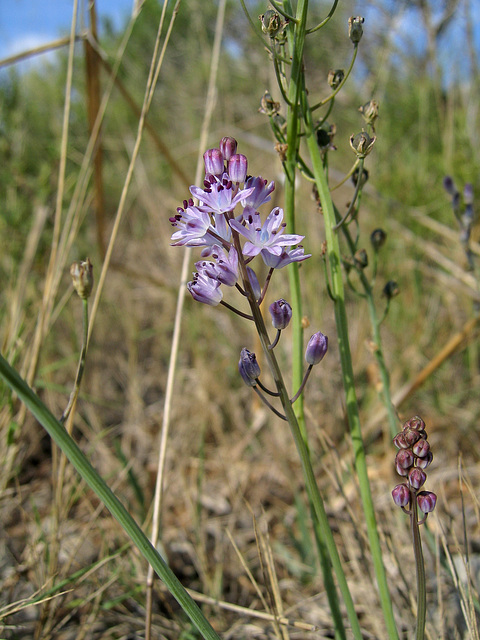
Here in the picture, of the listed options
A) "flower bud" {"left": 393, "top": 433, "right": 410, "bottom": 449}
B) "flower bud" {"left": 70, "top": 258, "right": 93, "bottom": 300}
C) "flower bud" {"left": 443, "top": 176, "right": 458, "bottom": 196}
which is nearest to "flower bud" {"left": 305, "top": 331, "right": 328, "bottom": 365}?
"flower bud" {"left": 393, "top": 433, "right": 410, "bottom": 449}

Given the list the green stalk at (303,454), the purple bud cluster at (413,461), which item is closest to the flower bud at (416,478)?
the purple bud cluster at (413,461)

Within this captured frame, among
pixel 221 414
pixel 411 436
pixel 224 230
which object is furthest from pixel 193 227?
pixel 221 414

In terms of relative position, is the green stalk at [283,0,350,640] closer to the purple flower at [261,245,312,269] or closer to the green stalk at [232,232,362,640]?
the green stalk at [232,232,362,640]

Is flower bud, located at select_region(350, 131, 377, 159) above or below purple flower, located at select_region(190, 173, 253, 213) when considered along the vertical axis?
above

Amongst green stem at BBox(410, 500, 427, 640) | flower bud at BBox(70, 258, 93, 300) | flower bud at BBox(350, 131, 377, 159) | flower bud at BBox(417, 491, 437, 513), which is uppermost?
flower bud at BBox(350, 131, 377, 159)

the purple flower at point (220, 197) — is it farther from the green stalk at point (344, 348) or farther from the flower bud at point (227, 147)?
the green stalk at point (344, 348)

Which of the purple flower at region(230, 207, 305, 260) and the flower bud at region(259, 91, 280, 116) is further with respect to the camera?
the flower bud at region(259, 91, 280, 116)

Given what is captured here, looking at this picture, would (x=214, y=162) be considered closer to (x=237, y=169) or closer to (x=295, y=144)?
(x=237, y=169)
